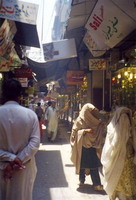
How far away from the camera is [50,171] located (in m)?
8.09

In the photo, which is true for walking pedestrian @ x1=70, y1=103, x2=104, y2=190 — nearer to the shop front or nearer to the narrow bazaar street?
the narrow bazaar street

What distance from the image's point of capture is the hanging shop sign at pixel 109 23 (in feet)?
19.5

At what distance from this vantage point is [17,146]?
3.27 meters

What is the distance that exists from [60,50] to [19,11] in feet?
15.0

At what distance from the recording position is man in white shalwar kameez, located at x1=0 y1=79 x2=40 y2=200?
10.6ft

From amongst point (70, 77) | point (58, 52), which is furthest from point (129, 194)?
point (70, 77)

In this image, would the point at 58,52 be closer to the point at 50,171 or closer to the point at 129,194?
the point at 50,171

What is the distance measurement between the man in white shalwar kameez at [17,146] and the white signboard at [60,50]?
8495mm

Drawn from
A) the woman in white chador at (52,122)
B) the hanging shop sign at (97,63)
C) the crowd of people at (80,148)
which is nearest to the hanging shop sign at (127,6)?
the crowd of people at (80,148)

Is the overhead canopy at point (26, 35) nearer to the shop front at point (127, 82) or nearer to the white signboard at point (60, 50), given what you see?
the white signboard at point (60, 50)

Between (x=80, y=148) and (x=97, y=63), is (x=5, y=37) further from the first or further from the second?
(x=97, y=63)

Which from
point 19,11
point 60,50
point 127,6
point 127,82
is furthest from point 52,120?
point 127,6

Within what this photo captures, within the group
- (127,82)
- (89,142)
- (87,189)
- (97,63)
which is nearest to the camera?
(89,142)

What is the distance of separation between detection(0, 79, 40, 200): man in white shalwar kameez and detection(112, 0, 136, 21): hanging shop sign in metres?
3.23
